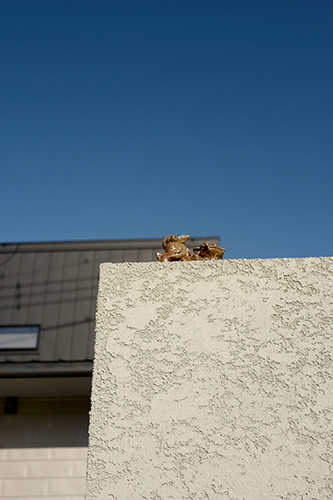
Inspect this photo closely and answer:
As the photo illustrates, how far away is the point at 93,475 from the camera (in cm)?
142

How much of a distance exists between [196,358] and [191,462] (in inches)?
12.9

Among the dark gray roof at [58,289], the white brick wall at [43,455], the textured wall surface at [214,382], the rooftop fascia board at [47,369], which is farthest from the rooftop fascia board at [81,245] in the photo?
the textured wall surface at [214,382]

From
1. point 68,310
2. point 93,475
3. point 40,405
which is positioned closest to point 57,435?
point 40,405

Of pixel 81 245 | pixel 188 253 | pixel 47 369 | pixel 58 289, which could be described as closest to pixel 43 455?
pixel 47 369

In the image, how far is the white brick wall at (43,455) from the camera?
200 inches

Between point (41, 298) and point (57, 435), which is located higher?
point (41, 298)

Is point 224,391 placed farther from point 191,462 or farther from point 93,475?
point 93,475

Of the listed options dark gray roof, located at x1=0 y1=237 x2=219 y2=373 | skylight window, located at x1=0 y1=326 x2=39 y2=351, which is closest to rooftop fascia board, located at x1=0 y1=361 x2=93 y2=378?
dark gray roof, located at x1=0 y1=237 x2=219 y2=373

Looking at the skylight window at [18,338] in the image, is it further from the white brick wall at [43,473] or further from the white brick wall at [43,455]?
the white brick wall at [43,473]

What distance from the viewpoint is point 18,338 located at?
5.01 meters

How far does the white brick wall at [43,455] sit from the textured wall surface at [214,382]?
13.9 ft

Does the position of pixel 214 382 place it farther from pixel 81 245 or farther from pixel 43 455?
pixel 43 455

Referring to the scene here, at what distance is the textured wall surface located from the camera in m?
1.40

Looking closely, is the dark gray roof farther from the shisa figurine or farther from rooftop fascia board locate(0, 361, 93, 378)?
the shisa figurine
